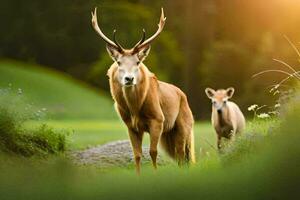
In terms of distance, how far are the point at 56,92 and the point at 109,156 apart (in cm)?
75

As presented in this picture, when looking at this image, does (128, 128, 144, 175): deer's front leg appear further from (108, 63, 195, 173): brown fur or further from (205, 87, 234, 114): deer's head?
(205, 87, 234, 114): deer's head

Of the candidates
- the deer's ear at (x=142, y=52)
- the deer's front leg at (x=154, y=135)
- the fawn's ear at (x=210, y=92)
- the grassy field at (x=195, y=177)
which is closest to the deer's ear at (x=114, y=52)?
the deer's ear at (x=142, y=52)

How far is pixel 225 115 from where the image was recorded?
9.39 m

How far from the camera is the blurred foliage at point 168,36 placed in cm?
819

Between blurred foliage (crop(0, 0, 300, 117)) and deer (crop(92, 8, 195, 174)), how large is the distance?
0.80 meters

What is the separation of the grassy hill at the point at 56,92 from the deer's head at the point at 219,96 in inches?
39.5

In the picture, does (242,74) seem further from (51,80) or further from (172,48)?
(51,80)

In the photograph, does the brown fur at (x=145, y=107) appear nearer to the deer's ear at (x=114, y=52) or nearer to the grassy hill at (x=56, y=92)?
the deer's ear at (x=114, y=52)

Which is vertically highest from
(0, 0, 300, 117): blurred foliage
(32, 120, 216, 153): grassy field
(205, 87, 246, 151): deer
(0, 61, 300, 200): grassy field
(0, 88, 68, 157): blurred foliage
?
(0, 0, 300, 117): blurred foliage

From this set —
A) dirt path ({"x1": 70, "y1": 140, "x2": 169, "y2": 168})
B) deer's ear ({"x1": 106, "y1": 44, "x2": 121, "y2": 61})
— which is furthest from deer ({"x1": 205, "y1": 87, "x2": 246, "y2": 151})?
deer's ear ({"x1": 106, "y1": 44, "x2": 121, "y2": 61})

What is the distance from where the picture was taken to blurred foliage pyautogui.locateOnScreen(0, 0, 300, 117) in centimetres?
819

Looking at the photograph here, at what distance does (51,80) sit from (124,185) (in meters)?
2.32

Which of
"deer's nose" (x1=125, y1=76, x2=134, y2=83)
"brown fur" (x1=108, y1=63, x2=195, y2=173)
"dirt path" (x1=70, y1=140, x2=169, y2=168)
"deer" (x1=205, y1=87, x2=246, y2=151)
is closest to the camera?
"deer's nose" (x1=125, y1=76, x2=134, y2=83)

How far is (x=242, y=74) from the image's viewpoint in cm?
842
